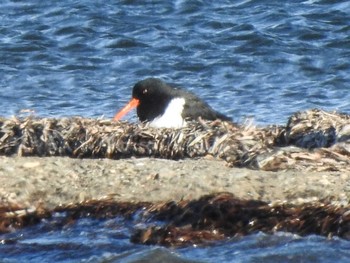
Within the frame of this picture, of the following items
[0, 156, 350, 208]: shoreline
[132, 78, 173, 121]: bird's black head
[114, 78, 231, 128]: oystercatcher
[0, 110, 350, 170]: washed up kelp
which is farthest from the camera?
[132, 78, 173, 121]: bird's black head

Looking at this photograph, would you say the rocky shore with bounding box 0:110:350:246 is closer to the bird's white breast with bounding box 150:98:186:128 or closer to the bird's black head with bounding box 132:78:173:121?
the bird's white breast with bounding box 150:98:186:128

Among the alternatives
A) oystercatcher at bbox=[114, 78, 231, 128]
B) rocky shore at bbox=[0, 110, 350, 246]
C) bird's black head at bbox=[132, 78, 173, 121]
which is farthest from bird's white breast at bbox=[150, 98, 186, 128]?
rocky shore at bbox=[0, 110, 350, 246]

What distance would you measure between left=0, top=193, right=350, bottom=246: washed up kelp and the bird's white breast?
329 centimetres

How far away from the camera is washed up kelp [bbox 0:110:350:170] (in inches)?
301

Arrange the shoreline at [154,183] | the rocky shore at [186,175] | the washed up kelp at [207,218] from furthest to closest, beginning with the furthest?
the shoreline at [154,183] < the rocky shore at [186,175] < the washed up kelp at [207,218]

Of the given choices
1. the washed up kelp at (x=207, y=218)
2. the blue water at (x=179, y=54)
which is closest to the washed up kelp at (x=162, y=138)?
the washed up kelp at (x=207, y=218)

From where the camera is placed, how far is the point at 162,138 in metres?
7.89

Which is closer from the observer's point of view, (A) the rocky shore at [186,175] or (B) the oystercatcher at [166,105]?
(A) the rocky shore at [186,175]

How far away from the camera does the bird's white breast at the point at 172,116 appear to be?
9.72 metres

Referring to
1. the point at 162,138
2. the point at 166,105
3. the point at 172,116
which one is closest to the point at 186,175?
the point at 162,138

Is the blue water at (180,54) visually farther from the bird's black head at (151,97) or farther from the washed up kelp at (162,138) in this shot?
the washed up kelp at (162,138)

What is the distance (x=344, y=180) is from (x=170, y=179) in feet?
3.12

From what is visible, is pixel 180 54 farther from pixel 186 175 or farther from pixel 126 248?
pixel 126 248

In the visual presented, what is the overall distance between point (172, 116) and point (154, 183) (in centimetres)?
337
